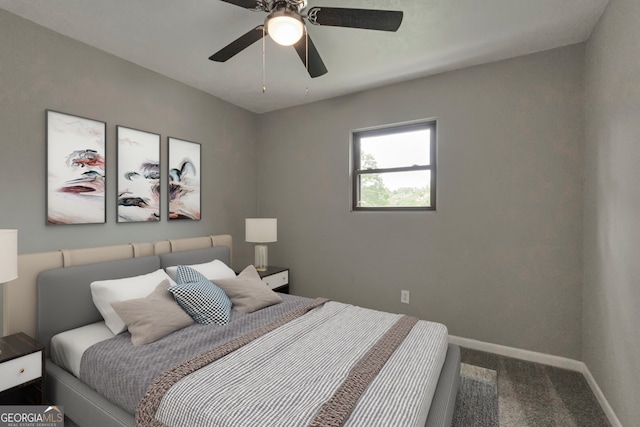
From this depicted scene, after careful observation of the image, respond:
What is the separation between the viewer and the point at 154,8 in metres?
2.05

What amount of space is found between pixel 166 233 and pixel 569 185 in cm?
369

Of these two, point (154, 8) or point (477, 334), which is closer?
point (154, 8)

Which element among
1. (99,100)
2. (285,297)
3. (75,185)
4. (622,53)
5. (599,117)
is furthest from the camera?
(285,297)

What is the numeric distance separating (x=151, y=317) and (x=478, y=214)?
281 cm

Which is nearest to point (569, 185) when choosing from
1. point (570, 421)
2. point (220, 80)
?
point (570, 421)

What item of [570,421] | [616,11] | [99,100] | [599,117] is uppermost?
[616,11]

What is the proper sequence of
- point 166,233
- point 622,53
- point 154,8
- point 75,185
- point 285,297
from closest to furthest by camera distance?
point 622,53 < point 154,8 < point 75,185 < point 285,297 < point 166,233

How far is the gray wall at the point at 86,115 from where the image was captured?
6.91 feet

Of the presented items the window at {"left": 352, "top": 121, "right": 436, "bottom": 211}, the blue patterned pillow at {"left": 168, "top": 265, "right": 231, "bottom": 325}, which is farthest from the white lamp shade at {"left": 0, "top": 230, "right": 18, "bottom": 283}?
the window at {"left": 352, "top": 121, "right": 436, "bottom": 211}

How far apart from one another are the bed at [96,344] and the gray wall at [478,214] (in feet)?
3.23

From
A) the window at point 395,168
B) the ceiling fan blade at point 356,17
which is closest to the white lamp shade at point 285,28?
the ceiling fan blade at point 356,17

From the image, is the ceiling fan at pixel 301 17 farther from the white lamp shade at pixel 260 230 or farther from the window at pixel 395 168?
the white lamp shade at pixel 260 230

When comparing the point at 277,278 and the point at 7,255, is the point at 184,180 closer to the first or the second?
the point at 277,278

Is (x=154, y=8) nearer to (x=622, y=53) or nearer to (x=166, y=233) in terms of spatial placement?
(x=166, y=233)
